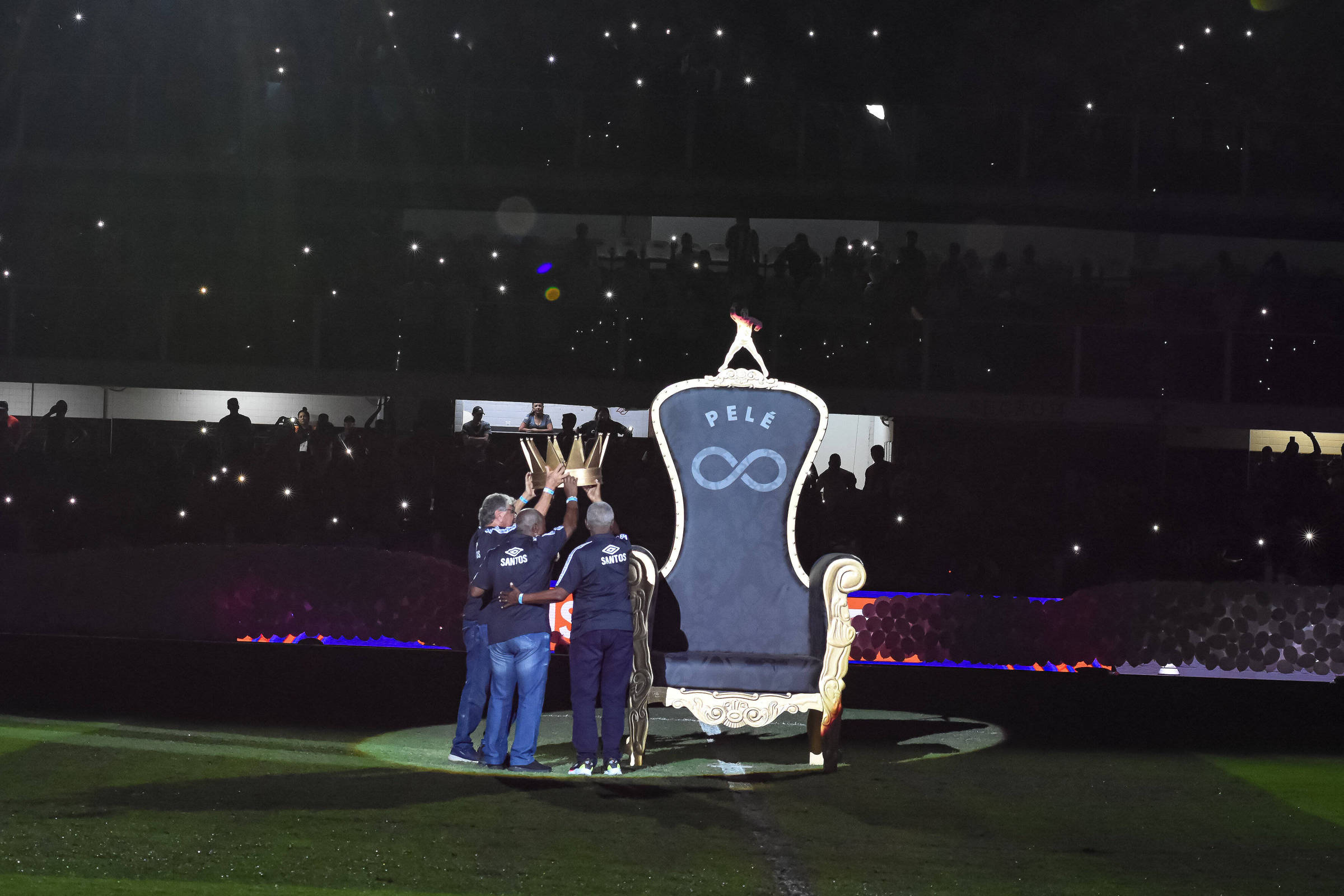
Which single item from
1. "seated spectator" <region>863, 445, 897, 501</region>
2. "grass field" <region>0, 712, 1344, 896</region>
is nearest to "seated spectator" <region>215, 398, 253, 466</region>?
"seated spectator" <region>863, 445, 897, 501</region>

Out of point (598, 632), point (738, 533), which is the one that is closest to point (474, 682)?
point (598, 632)

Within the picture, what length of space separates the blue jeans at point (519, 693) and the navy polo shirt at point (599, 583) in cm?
23

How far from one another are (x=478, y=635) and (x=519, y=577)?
1.69 ft

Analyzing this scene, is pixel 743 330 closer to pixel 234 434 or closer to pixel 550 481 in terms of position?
pixel 550 481

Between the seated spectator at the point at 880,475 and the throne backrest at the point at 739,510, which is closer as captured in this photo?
the throne backrest at the point at 739,510

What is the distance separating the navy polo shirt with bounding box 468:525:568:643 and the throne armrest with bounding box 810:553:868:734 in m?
1.33

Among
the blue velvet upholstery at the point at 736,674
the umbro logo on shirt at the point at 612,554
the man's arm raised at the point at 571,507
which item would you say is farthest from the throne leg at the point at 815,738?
the man's arm raised at the point at 571,507

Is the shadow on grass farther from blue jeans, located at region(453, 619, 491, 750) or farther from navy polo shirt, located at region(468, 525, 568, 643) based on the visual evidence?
navy polo shirt, located at region(468, 525, 568, 643)

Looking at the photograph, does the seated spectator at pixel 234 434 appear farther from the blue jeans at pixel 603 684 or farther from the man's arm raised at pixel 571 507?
the blue jeans at pixel 603 684

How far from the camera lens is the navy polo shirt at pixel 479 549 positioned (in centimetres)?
732

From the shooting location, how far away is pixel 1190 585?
41.5ft

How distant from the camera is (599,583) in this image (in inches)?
278

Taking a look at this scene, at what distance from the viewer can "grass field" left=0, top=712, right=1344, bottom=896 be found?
495cm

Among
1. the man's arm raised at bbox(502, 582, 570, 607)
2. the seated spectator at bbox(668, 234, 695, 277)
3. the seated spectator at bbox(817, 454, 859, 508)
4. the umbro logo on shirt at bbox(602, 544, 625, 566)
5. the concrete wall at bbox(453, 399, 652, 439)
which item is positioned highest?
the seated spectator at bbox(668, 234, 695, 277)
